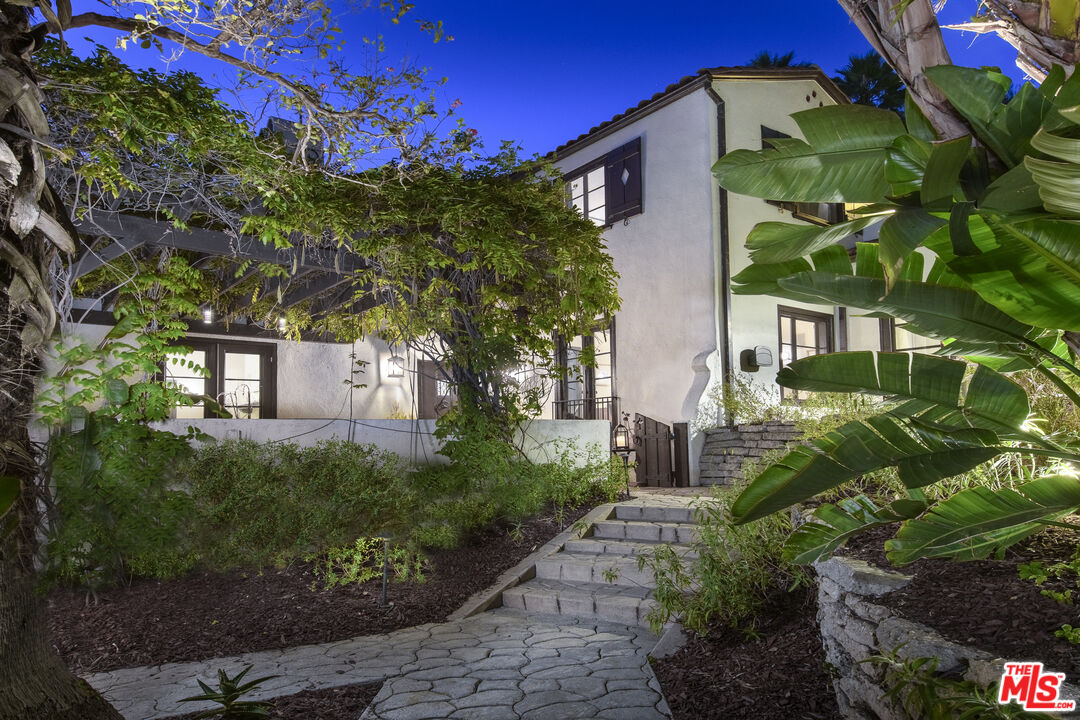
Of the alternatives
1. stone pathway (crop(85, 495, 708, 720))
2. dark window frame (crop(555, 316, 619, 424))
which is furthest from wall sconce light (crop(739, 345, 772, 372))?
stone pathway (crop(85, 495, 708, 720))

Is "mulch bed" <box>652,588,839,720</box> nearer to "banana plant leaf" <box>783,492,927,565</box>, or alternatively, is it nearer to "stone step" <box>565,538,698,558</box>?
"banana plant leaf" <box>783,492,927,565</box>

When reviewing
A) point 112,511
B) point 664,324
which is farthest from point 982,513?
point 664,324

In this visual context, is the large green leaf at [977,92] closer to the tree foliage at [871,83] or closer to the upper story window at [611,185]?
the upper story window at [611,185]

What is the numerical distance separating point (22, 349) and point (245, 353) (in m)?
7.82

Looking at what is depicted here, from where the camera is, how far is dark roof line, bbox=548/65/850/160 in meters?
10.2

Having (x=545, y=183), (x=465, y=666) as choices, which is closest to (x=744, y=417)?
(x=545, y=183)

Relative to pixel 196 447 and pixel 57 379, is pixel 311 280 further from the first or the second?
pixel 57 379

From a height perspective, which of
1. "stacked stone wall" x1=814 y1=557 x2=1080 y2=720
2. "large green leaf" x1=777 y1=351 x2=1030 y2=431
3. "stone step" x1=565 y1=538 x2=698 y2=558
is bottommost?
"stone step" x1=565 y1=538 x2=698 y2=558

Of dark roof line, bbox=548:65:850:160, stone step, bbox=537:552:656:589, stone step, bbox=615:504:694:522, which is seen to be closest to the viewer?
stone step, bbox=537:552:656:589

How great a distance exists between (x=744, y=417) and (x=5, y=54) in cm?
895

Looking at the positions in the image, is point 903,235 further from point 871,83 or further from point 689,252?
point 871,83

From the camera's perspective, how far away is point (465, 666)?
13.6 feet

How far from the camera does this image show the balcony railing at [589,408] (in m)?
11.5

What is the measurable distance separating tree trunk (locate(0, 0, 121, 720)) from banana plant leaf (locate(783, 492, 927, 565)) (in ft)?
9.16
